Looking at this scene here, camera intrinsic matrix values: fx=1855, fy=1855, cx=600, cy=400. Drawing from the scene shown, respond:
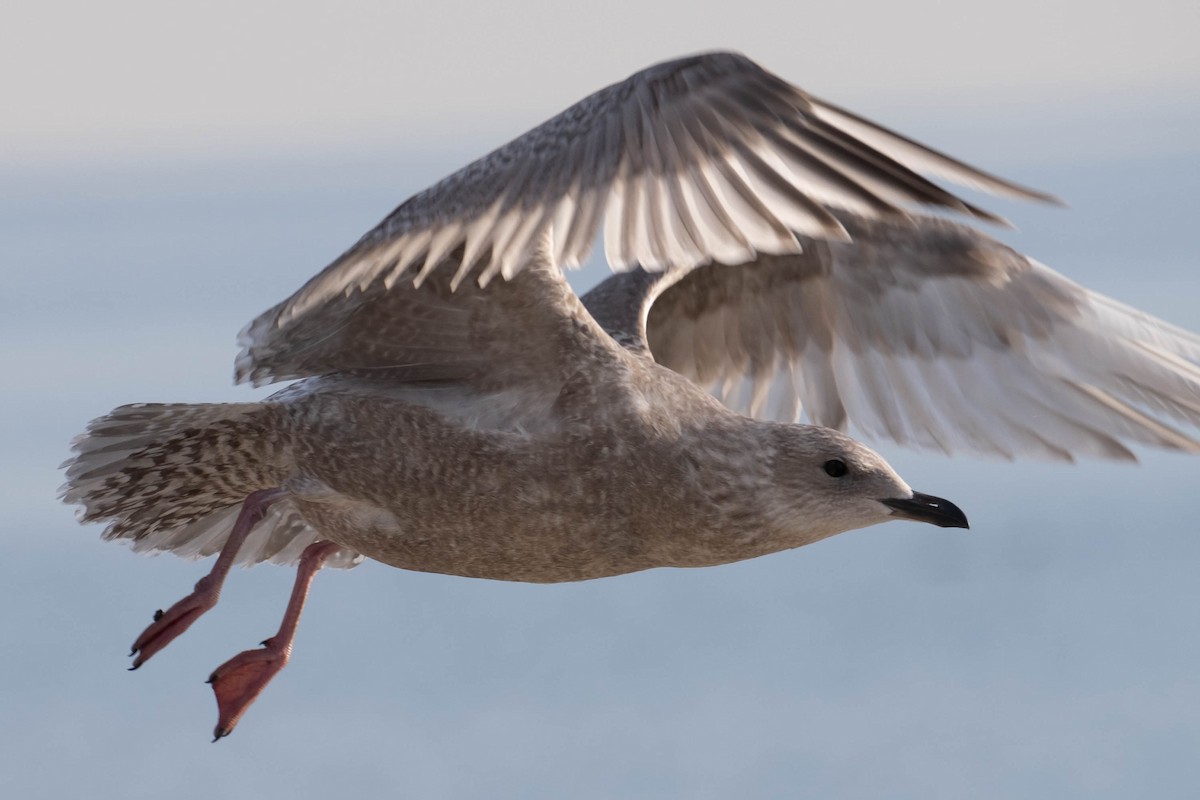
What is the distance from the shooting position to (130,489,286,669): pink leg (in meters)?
5.63

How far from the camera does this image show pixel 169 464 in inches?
231

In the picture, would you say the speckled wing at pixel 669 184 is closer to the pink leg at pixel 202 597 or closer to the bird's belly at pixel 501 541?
the bird's belly at pixel 501 541

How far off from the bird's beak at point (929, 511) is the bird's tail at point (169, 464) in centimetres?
184

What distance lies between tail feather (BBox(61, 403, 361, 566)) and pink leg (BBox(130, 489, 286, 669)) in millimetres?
85

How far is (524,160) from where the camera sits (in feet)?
15.7

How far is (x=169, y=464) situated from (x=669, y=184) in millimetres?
2164

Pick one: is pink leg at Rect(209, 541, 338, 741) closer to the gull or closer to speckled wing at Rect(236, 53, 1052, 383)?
the gull

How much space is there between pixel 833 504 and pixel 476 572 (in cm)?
106

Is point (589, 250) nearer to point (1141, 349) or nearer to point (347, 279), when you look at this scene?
point (347, 279)

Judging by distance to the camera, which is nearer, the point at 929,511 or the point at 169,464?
the point at 929,511

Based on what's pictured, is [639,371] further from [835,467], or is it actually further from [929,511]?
[929,511]

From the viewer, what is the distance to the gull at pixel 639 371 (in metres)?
4.52

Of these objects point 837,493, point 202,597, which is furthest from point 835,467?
point 202,597

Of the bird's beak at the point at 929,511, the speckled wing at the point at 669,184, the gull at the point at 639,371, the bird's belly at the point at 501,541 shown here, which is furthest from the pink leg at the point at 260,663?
the bird's beak at the point at 929,511
